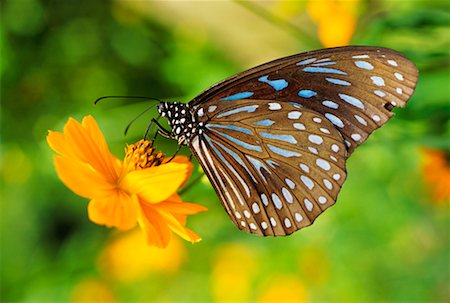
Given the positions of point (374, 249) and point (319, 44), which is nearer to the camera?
point (319, 44)

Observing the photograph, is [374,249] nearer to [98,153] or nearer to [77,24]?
[98,153]

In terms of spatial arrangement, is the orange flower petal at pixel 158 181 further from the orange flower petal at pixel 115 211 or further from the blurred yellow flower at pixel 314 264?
the blurred yellow flower at pixel 314 264

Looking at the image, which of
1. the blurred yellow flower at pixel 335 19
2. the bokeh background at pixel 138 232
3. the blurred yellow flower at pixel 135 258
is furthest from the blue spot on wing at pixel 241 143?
the blurred yellow flower at pixel 135 258

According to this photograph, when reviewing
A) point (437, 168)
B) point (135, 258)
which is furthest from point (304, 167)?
point (135, 258)

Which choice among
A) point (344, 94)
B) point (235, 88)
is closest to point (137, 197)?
point (235, 88)

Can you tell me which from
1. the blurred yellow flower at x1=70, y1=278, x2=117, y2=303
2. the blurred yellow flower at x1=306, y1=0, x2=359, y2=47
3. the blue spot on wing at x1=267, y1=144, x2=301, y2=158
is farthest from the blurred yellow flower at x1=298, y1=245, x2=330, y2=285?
the blue spot on wing at x1=267, y1=144, x2=301, y2=158

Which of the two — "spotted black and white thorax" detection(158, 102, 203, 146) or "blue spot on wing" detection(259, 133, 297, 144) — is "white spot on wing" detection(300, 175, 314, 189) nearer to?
"blue spot on wing" detection(259, 133, 297, 144)

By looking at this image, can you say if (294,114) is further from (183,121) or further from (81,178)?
(81,178)
